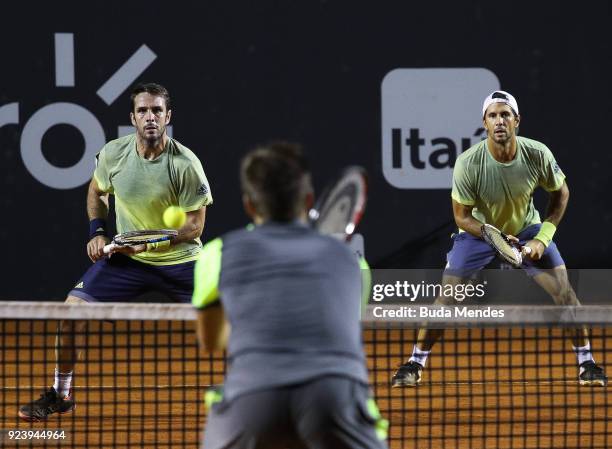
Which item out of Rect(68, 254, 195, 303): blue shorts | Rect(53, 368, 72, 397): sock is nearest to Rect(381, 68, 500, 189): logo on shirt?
Rect(68, 254, 195, 303): blue shorts

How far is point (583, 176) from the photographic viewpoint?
30.2 feet

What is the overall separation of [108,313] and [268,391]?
1877 mm

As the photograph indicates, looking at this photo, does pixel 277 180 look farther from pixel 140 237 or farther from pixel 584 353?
pixel 584 353

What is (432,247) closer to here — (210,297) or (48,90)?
(48,90)

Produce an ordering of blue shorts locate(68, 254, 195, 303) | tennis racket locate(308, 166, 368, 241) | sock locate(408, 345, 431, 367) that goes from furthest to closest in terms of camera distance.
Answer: sock locate(408, 345, 431, 367)
blue shorts locate(68, 254, 195, 303)
tennis racket locate(308, 166, 368, 241)

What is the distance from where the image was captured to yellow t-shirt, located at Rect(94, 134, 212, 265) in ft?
19.1

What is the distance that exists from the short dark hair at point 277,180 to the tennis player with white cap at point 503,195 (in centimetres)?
391

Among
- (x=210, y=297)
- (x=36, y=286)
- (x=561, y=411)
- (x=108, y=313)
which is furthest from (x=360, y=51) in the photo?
(x=210, y=297)

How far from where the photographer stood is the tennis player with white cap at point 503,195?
6609 millimetres

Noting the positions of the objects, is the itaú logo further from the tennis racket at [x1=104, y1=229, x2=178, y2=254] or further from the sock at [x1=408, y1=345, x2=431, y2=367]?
the sock at [x1=408, y1=345, x2=431, y2=367]

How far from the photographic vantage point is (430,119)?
29.5ft


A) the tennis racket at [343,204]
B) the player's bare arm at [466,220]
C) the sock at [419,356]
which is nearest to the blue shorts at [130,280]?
the sock at [419,356]

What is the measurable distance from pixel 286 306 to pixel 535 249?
158 inches

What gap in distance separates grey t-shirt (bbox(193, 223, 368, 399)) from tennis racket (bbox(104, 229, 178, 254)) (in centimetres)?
294
